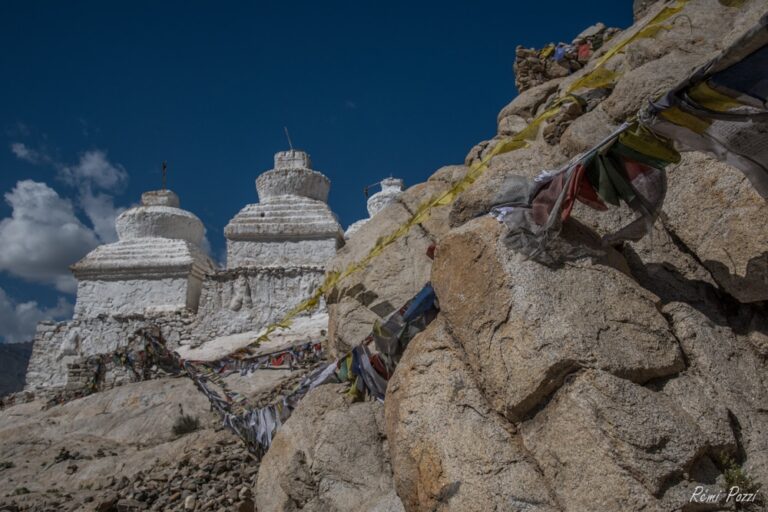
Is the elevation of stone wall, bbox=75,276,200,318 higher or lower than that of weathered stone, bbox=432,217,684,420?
higher

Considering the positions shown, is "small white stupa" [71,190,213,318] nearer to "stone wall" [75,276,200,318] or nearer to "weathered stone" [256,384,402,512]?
"stone wall" [75,276,200,318]

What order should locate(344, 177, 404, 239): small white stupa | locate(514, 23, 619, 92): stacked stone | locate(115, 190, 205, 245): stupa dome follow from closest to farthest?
locate(514, 23, 619, 92): stacked stone → locate(115, 190, 205, 245): stupa dome → locate(344, 177, 404, 239): small white stupa

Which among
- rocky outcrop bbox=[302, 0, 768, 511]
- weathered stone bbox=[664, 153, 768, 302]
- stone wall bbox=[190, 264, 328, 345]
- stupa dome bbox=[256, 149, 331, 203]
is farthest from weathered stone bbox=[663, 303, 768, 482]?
stupa dome bbox=[256, 149, 331, 203]

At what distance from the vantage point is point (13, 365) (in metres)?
46.9

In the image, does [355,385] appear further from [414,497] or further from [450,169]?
[450,169]

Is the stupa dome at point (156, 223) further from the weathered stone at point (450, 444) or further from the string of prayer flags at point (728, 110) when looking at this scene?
the string of prayer flags at point (728, 110)

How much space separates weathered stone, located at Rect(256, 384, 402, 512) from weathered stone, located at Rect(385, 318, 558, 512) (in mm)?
613

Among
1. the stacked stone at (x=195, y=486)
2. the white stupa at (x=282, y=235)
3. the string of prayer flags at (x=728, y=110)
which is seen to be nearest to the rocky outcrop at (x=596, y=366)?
the string of prayer flags at (x=728, y=110)

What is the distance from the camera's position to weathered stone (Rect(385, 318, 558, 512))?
11.0 feet

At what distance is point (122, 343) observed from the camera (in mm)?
15930

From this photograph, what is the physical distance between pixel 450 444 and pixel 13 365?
5397 centimetres

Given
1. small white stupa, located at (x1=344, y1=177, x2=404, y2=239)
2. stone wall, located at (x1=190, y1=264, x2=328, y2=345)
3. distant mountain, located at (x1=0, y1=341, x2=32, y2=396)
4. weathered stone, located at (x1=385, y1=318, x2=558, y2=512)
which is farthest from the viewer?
distant mountain, located at (x1=0, y1=341, x2=32, y2=396)

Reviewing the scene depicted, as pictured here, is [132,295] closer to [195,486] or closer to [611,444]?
[195,486]

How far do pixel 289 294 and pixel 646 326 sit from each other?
12.9 m
